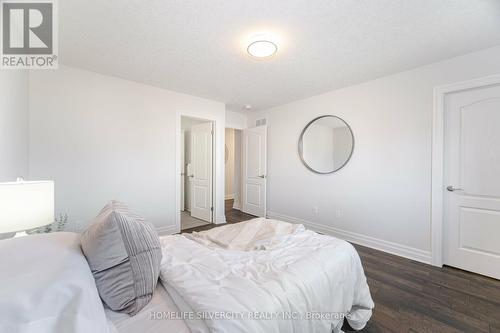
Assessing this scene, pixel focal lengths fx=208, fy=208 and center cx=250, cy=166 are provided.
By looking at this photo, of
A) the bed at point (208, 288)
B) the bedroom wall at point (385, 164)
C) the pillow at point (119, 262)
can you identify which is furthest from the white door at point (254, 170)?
the pillow at point (119, 262)

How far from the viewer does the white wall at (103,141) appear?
2455 millimetres

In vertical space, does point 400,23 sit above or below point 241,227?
above

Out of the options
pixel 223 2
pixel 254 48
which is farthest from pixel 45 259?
pixel 254 48

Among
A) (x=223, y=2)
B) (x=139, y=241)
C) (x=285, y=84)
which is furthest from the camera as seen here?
(x=285, y=84)

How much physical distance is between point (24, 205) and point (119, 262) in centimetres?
79

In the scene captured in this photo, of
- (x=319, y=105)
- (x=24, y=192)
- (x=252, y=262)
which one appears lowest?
(x=252, y=262)

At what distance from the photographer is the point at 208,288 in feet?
3.15

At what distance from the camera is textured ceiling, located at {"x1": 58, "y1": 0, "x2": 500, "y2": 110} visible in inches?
63.4

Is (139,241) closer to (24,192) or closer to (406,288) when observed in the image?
(24,192)

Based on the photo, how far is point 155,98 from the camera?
3234 millimetres

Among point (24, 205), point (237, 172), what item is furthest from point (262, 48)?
point (237, 172)

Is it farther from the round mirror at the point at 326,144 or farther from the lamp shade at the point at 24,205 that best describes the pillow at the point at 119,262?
the round mirror at the point at 326,144

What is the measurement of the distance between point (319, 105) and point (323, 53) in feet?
4.55

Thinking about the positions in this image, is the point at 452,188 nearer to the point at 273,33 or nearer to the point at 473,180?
the point at 473,180
